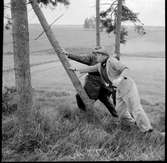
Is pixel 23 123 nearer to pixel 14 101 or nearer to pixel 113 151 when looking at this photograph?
pixel 113 151

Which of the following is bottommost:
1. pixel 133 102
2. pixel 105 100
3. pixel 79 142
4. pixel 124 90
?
pixel 79 142

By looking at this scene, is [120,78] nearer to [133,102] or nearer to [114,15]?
[133,102]

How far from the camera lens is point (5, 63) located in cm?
1600

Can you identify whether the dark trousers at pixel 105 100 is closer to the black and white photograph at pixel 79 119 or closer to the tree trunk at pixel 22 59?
the black and white photograph at pixel 79 119

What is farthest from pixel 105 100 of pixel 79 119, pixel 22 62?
pixel 22 62

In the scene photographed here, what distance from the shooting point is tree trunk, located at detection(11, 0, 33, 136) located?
13.9 ft

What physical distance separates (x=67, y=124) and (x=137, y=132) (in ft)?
4.00

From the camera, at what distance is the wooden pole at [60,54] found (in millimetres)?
5203

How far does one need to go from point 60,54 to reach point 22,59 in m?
1.19

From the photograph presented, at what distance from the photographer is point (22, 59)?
14.2 ft

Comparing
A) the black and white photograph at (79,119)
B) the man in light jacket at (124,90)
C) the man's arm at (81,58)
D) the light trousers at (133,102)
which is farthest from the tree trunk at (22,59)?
the light trousers at (133,102)

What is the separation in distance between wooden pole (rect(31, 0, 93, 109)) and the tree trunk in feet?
2.96

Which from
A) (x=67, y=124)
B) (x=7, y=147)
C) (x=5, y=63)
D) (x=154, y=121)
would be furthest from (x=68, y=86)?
(x=7, y=147)

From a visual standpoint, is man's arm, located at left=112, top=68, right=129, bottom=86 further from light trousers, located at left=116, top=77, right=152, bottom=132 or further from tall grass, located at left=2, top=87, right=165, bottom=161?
tall grass, located at left=2, top=87, right=165, bottom=161
